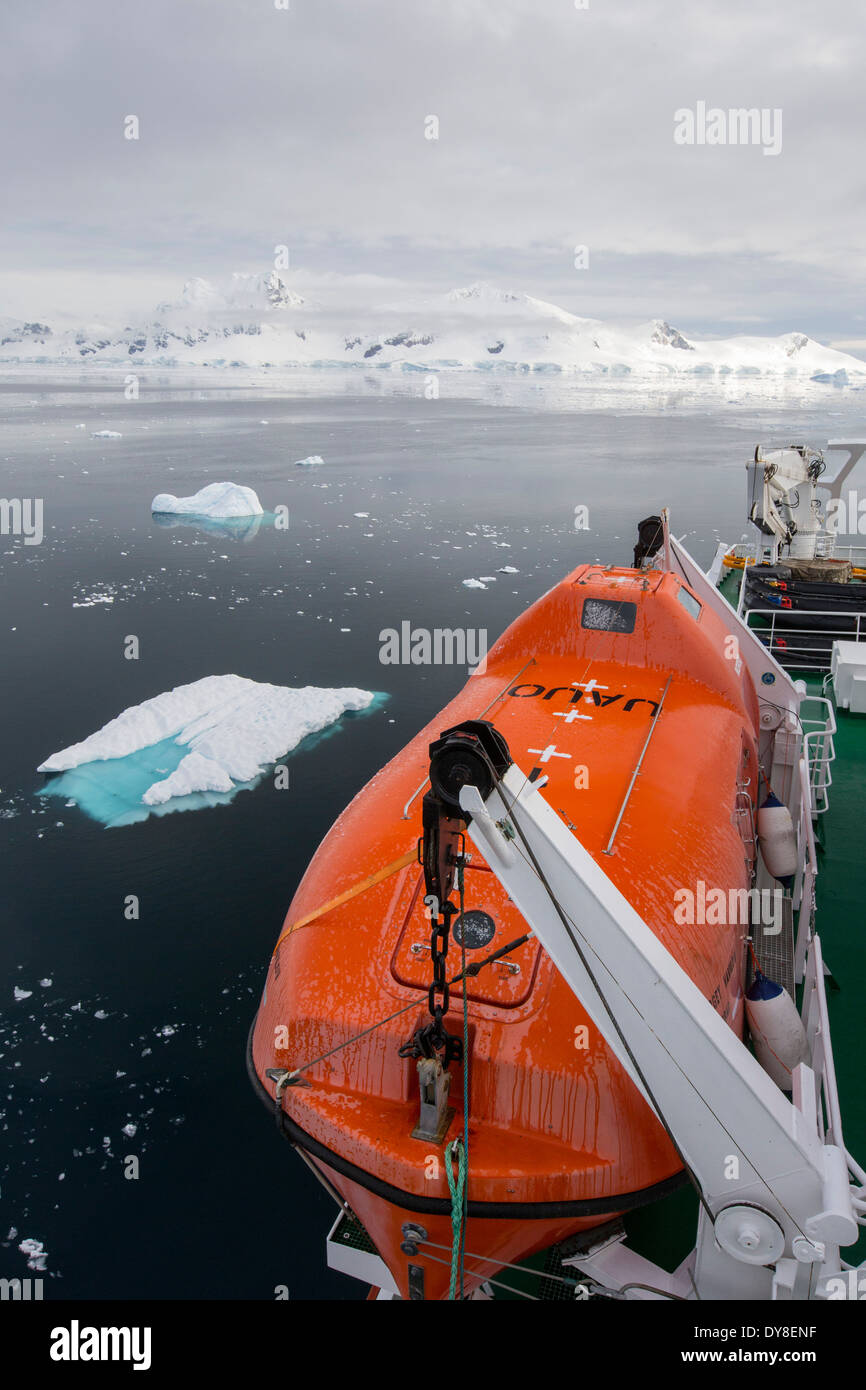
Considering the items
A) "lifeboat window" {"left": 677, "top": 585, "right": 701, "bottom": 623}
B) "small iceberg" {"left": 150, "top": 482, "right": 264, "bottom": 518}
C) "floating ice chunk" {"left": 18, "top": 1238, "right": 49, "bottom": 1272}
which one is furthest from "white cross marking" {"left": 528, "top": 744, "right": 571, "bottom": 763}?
"small iceberg" {"left": 150, "top": 482, "right": 264, "bottom": 518}

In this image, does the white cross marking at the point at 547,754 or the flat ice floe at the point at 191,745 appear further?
the flat ice floe at the point at 191,745

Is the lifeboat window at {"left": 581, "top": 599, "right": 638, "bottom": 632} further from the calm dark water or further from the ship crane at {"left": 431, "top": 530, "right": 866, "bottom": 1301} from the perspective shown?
the calm dark water

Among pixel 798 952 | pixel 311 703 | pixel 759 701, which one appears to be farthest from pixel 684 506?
pixel 798 952

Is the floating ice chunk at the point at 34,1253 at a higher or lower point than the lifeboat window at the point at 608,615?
lower

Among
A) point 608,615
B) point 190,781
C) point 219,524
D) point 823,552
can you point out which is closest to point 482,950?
point 608,615

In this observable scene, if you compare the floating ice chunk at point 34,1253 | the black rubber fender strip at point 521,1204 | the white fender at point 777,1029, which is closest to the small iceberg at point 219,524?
the floating ice chunk at point 34,1253

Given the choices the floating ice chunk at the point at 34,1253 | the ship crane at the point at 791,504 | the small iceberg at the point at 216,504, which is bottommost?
the floating ice chunk at the point at 34,1253

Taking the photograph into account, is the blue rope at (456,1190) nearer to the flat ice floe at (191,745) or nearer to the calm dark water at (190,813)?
the calm dark water at (190,813)
